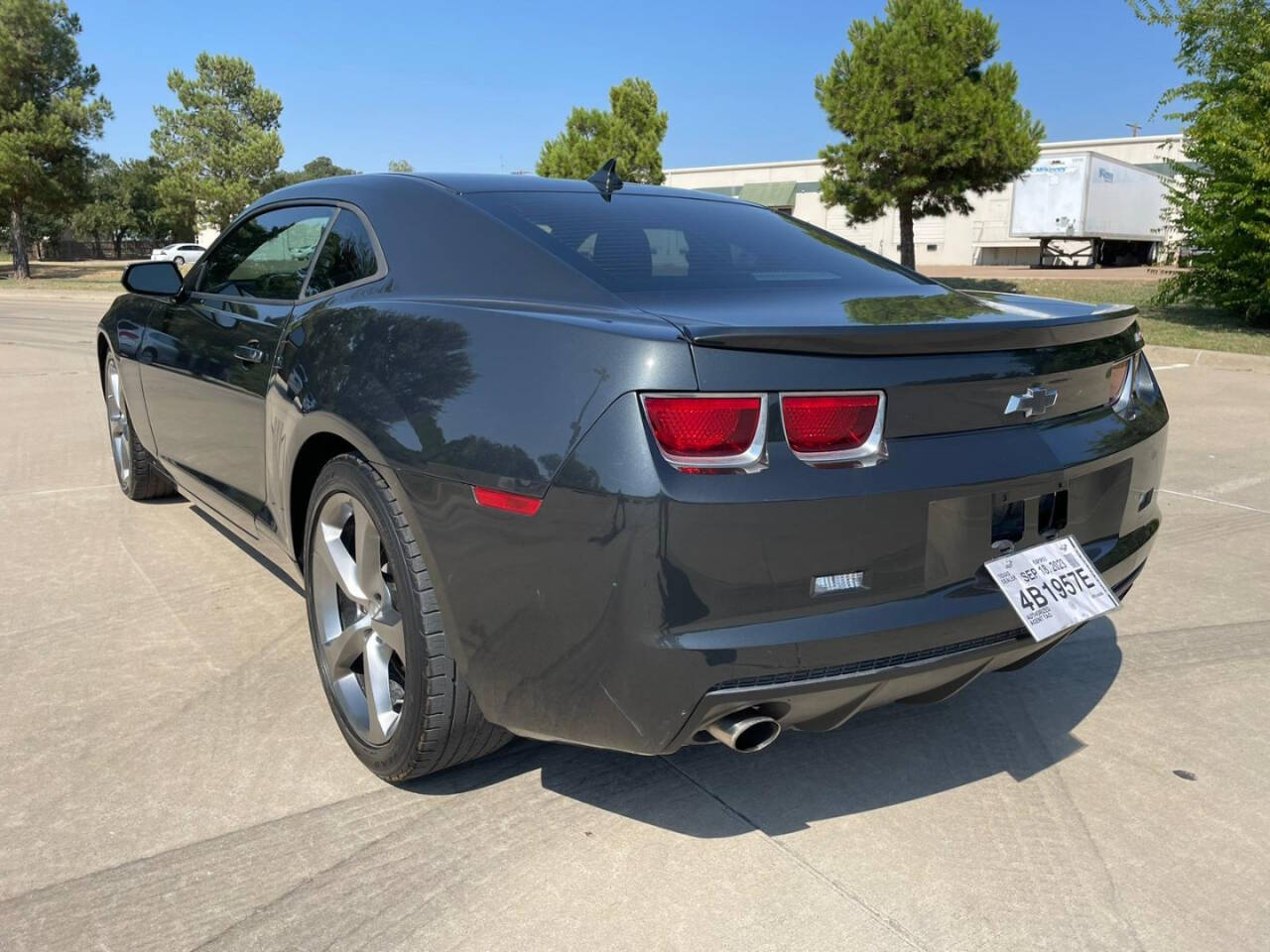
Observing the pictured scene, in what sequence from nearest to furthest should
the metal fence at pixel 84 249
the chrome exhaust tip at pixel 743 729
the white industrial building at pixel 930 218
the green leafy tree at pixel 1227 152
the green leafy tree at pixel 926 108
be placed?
the chrome exhaust tip at pixel 743 729, the green leafy tree at pixel 1227 152, the green leafy tree at pixel 926 108, the white industrial building at pixel 930 218, the metal fence at pixel 84 249

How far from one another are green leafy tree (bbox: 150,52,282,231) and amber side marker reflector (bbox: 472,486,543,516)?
146ft

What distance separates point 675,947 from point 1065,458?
133 centimetres

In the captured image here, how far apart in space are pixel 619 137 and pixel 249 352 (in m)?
25.4

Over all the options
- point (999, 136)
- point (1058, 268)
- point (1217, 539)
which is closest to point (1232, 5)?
point (999, 136)

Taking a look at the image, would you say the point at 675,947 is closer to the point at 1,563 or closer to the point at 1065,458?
the point at 1065,458

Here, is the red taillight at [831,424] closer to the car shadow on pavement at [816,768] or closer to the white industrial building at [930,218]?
the car shadow on pavement at [816,768]

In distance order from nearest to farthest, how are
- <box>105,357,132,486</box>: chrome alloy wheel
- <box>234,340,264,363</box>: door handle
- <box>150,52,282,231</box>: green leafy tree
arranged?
<box>234,340,264,363</box>: door handle → <box>105,357,132,486</box>: chrome alloy wheel → <box>150,52,282,231</box>: green leafy tree

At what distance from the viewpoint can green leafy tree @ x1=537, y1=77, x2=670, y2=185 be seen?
27.2 m

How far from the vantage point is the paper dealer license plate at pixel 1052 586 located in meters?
2.27

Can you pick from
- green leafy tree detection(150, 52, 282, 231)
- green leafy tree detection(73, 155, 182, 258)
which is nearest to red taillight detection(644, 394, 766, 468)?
green leafy tree detection(150, 52, 282, 231)

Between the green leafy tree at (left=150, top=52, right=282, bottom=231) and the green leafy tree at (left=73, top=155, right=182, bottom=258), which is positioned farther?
the green leafy tree at (left=73, top=155, right=182, bottom=258)

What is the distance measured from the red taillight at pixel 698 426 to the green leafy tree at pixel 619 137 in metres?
26.1

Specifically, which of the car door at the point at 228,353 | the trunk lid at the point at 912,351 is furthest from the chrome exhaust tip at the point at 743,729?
the car door at the point at 228,353

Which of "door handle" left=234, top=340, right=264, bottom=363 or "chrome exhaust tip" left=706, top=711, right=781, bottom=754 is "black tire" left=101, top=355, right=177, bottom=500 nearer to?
"door handle" left=234, top=340, right=264, bottom=363
